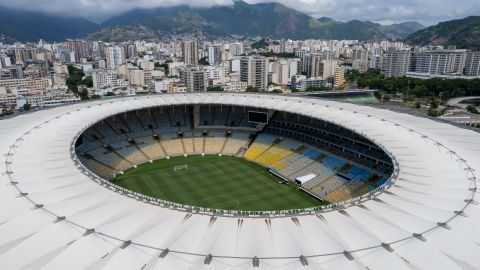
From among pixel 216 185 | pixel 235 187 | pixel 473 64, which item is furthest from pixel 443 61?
pixel 216 185

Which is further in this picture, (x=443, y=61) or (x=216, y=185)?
(x=443, y=61)

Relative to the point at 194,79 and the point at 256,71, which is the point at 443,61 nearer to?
the point at 256,71

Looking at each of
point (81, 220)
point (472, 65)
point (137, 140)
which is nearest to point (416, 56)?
point (472, 65)

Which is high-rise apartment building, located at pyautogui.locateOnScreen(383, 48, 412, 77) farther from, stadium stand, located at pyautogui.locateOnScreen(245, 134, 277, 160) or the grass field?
the grass field

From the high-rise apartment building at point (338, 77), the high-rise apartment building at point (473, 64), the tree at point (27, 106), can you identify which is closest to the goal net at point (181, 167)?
the tree at point (27, 106)

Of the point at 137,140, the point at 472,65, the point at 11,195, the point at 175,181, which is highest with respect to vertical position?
the point at 472,65

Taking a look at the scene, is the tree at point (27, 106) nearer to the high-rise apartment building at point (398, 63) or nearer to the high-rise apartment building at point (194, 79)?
the high-rise apartment building at point (194, 79)

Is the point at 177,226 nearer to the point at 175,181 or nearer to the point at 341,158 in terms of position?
the point at 175,181
